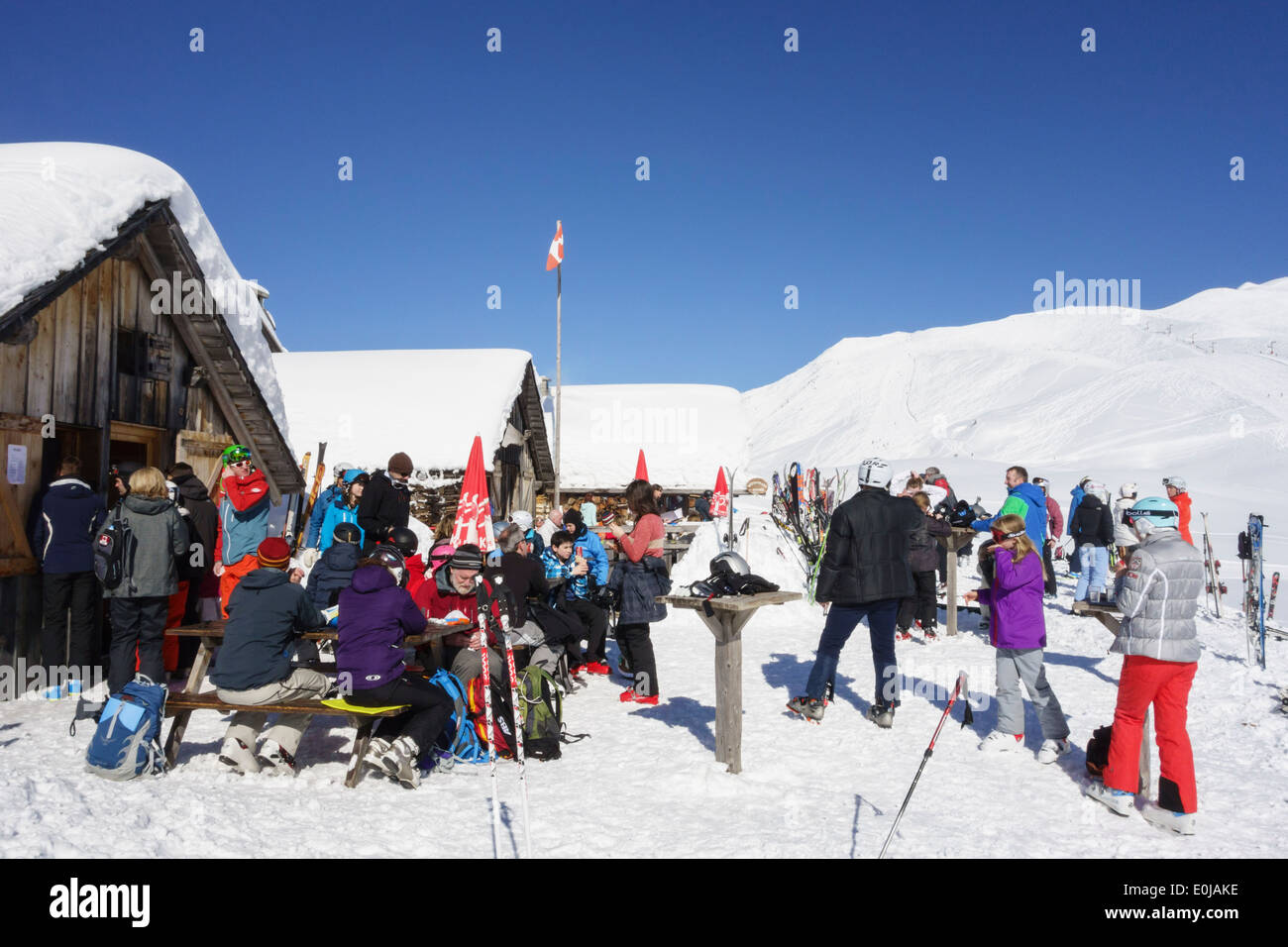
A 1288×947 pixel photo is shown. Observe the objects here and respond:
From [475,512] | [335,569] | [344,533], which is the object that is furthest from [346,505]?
[475,512]

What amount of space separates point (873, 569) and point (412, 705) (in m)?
3.34

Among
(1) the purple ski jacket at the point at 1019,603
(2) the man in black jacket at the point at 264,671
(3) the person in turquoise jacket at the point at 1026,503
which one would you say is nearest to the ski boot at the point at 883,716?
(1) the purple ski jacket at the point at 1019,603

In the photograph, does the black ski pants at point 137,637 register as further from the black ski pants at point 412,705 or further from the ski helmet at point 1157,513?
the ski helmet at point 1157,513

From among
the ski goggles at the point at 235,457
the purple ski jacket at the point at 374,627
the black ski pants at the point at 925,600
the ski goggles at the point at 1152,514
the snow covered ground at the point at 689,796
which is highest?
the ski goggles at the point at 235,457

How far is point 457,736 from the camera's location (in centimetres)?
565

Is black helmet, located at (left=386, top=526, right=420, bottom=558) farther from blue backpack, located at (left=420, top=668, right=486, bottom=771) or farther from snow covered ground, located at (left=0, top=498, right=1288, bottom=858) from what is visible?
snow covered ground, located at (left=0, top=498, right=1288, bottom=858)

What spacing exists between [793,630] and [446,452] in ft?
28.5

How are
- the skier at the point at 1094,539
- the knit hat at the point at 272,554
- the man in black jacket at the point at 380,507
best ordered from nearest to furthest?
the knit hat at the point at 272,554 → the man in black jacket at the point at 380,507 → the skier at the point at 1094,539

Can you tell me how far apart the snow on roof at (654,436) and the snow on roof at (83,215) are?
14.5 m

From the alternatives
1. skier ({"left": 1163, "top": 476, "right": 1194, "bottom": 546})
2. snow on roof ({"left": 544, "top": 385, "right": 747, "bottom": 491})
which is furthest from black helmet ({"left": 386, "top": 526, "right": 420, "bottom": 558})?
snow on roof ({"left": 544, "top": 385, "right": 747, "bottom": 491})

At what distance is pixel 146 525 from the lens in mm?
6270

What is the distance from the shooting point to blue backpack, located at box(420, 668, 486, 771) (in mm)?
5590

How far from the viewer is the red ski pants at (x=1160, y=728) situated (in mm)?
4457
